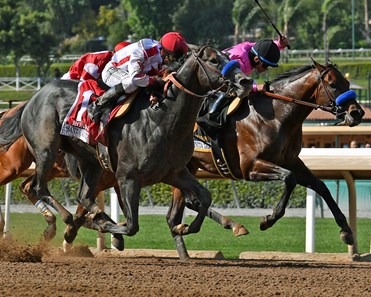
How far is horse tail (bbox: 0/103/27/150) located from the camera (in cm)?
924

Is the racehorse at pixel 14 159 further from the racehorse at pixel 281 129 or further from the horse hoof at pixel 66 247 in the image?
the racehorse at pixel 281 129

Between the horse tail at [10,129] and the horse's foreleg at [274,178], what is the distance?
2.01 meters

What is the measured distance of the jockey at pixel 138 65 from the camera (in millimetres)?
7828

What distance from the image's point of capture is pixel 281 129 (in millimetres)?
8719

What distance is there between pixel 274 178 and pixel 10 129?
233 centimetres

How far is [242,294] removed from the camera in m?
6.32

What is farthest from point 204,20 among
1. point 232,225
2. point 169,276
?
point 169,276

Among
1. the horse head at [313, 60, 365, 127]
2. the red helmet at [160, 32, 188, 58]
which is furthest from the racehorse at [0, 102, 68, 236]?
the horse head at [313, 60, 365, 127]

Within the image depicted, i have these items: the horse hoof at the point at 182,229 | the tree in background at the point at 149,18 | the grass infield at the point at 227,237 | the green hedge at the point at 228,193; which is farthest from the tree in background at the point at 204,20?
the horse hoof at the point at 182,229

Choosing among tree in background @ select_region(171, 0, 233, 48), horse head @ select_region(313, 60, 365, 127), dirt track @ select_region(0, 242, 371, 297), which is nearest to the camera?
dirt track @ select_region(0, 242, 371, 297)

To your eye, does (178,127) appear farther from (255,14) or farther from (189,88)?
(255,14)

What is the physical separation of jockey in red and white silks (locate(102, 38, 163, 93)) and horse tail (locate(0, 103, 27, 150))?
1.30m

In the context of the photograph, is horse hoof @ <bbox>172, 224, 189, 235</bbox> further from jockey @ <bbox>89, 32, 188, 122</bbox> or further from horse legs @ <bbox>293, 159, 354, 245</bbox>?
horse legs @ <bbox>293, 159, 354, 245</bbox>

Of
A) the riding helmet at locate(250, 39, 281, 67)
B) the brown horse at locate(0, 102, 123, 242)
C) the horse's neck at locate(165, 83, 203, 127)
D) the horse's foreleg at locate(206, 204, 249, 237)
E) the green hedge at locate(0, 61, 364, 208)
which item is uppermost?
the horse's neck at locate(165, 83, 203, 127)
